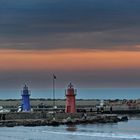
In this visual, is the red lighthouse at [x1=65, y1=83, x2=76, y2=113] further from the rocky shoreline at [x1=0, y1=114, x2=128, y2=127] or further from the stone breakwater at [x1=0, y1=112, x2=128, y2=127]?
the rocky shoreline at [x1=0, y1=114, x2=128, y2=127]

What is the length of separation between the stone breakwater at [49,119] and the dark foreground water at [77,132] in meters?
2.48

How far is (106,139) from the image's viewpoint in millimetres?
57562

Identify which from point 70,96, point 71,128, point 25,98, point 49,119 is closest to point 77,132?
point 71,128

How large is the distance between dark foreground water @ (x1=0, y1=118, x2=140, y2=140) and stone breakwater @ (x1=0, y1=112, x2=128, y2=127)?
8.15 ft

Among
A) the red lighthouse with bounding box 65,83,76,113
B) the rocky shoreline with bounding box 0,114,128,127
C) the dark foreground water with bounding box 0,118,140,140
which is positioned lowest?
the dark foreground water with bounding box 0,118,140,140

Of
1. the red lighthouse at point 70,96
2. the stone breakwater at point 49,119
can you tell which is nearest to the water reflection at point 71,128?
the stone breakwater at point 49,119

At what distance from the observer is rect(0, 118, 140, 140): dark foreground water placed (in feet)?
196

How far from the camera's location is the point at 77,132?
2557 inches

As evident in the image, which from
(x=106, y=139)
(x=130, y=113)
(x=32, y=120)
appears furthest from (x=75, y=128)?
(x=130, y=113)

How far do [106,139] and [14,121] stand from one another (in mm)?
20662

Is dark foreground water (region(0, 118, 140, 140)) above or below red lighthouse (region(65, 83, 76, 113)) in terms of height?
below

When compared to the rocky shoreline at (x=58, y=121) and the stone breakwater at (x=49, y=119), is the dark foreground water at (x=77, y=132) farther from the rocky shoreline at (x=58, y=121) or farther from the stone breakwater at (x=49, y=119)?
the stone breakwater at (x=49, y=119)

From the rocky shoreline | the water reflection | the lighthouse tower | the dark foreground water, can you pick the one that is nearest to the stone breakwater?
the rocky shoreline

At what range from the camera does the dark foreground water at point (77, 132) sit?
196 ft
